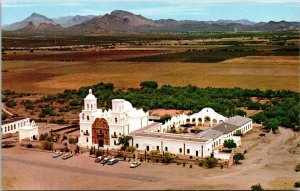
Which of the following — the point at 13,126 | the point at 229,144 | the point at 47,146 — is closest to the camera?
the point at 229,144

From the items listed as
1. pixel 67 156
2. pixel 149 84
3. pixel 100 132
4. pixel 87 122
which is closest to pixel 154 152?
pixel 100 132

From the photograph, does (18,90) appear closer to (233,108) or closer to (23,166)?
(233,108)

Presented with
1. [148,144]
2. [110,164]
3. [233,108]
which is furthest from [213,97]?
[110,164]

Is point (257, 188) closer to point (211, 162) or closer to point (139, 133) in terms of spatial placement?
point (211, 162)

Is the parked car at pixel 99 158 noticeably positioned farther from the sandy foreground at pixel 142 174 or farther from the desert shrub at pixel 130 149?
the desert shrub at pixel 130 149

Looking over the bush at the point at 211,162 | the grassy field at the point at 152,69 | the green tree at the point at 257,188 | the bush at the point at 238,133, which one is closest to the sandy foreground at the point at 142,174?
the bush at the point at 211,162

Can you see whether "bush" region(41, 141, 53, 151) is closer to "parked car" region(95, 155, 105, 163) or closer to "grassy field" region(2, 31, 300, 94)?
"parked car" region(95, 155, 105, 163)

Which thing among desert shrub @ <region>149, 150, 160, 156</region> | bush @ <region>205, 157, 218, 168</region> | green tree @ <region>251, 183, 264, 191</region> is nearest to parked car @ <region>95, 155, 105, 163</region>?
desert shrub @ <region>149, 150, 160, 156</region>

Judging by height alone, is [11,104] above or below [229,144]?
below
